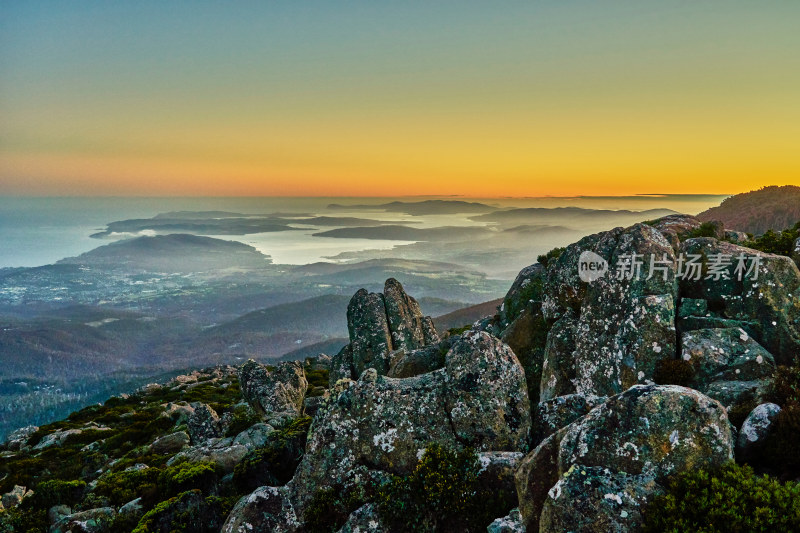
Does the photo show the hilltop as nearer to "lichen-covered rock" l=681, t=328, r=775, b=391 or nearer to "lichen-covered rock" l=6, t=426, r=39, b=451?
"lichen-covered rock" l=681, t=328, r=775, b=391

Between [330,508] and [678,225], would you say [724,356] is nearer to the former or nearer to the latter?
[330,508]

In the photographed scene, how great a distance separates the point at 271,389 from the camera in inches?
1848

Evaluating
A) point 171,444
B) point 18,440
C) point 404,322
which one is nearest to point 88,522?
point 171,444

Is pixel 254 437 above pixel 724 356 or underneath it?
underneath

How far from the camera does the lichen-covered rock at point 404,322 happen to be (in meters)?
51.2

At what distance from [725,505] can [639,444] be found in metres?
1.88

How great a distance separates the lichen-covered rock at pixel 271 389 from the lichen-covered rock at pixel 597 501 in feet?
121

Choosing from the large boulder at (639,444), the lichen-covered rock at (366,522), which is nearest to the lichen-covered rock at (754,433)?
the large boulder at (639,444)

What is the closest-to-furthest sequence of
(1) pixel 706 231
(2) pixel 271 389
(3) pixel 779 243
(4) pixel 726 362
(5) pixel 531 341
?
(4) pixel 726 362, (3) pixel 779 243, (5) pixel 531 341, (1) pixel 706 231, (2) pixel 271 389

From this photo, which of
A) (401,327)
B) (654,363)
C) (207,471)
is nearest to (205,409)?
(207,471)

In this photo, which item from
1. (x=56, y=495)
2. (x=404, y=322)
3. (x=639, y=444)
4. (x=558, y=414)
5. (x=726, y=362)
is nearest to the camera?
(x=639, y=444)

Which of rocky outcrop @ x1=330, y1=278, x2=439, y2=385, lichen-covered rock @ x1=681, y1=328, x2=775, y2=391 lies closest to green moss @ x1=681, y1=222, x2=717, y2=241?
lichen-covered rock @ x1=681, y1=328, x2=775, y2=391

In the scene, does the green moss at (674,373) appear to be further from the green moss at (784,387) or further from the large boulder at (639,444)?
the large boulder at (639,444)

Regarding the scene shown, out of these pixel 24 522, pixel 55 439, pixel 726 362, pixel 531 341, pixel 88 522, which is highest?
pixel 726 362
